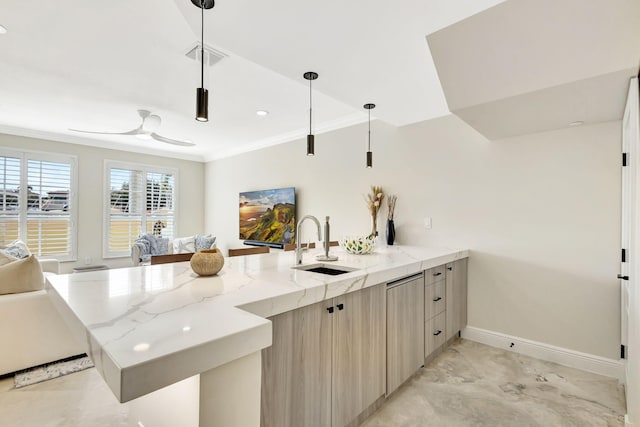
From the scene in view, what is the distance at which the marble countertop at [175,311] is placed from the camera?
73 cm

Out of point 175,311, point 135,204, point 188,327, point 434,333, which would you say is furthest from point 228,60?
point 135,204

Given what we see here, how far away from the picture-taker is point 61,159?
5.34 m

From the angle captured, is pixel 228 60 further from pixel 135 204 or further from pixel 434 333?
pixel 135 204

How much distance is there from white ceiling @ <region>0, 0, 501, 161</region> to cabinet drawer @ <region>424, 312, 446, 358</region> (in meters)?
1.96

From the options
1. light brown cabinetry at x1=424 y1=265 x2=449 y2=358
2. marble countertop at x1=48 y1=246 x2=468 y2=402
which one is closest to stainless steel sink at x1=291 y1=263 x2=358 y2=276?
marble countertop at x1=48 y1=246 x2=468 y2=402

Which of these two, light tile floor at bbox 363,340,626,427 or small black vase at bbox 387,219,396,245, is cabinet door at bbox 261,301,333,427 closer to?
light tile floor at bbox 363,340,626,427

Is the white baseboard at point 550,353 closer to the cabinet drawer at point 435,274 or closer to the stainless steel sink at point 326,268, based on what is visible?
the cabinet drawer at point 435,274

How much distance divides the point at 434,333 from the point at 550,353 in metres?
1.08

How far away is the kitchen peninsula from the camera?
2.42 feet

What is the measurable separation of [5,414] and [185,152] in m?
5.46

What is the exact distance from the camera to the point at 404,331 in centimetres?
211

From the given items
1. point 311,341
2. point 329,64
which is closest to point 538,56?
point 329,64

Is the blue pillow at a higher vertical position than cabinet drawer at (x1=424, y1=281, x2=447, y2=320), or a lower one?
higher

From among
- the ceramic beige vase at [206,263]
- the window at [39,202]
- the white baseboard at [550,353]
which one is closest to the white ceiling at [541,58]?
the ceramic beige vase at [206,263]
